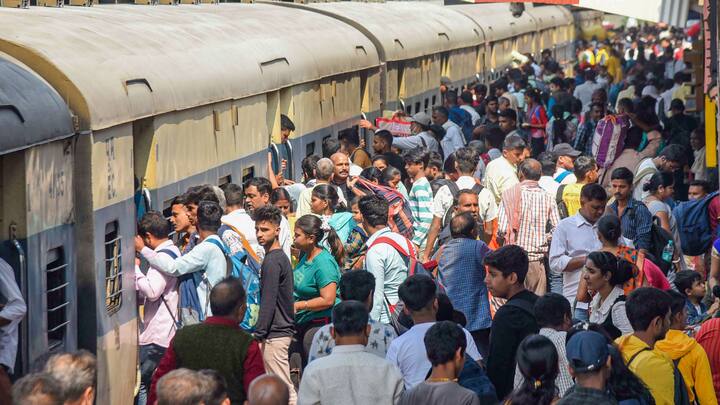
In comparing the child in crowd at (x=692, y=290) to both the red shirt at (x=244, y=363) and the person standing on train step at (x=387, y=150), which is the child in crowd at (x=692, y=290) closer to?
the red shirt at (x=244, y=363)

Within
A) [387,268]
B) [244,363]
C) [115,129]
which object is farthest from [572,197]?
[244,363]

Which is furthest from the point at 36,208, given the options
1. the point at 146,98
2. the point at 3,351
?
the point at 146,98

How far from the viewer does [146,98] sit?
339 inches

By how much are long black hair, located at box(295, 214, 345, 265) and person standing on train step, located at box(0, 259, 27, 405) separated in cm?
230

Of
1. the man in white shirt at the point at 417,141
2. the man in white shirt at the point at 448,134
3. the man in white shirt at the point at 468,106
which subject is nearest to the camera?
the man in white shirt at the point at 417,141

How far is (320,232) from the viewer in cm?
862

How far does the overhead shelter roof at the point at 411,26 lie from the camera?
19203 mm

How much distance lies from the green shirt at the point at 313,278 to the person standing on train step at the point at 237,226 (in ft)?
1.38

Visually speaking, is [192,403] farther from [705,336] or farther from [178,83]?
[178,83]

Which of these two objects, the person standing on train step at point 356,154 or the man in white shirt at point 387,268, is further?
the person standing on train step at point 356,154

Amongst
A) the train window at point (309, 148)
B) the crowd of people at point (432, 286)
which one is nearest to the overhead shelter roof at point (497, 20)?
the train window at point (309, 148)

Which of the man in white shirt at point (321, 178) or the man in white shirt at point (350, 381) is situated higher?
the man in white shirt at point (350, 381)

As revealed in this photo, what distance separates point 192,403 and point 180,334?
55.2 inches

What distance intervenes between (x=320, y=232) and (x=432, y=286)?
1965mm
